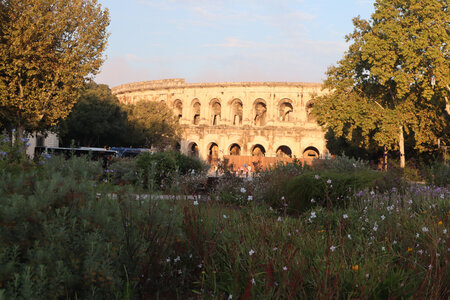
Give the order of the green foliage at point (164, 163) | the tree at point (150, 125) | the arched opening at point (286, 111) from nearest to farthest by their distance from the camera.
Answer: the green foliage at point (164, 163)
the tree at point (150, 125)
the arched opening at point (286, 111)

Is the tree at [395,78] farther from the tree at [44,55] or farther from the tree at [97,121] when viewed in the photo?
the tree at [97,121]

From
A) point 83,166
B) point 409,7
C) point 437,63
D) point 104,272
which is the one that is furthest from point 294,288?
point 409,7

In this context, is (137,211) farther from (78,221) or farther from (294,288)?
(294,288)

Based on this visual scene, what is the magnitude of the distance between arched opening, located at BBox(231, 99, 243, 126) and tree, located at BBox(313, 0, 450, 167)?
86.6 ft

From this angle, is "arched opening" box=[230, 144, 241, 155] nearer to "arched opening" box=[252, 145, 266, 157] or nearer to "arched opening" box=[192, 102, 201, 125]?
"arched opening" box=[252, 145, 266, 157]

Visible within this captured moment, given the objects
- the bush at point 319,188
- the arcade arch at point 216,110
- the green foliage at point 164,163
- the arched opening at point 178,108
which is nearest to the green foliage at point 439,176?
the bush at point 319,188

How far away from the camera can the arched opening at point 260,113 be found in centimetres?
5285

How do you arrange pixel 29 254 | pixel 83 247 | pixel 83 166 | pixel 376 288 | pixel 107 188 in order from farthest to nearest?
pixel 83 166 < pixel 107 188 < pixel 376 288 < pixel 83 247 < pixel 29 254

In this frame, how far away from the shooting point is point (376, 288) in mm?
3455

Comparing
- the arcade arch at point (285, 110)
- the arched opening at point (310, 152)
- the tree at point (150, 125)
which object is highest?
the arcade arch at point (285, 110)

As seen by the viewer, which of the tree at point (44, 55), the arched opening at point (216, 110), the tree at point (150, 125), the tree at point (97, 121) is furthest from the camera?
the arched opening at point (216, 110)

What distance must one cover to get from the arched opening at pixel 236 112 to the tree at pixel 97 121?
532 inches

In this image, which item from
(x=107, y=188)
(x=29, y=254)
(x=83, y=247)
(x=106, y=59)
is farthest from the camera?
(x=106, y=59)

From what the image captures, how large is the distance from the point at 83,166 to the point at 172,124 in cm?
4902
